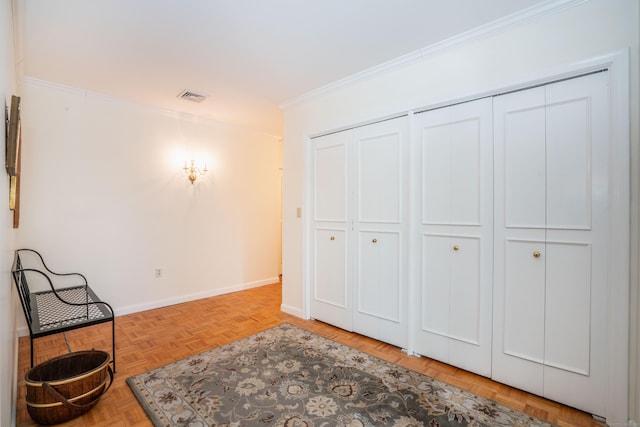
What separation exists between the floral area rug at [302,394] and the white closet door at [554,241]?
39 cm

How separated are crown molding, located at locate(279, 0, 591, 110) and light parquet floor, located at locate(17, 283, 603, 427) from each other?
2.45 meters

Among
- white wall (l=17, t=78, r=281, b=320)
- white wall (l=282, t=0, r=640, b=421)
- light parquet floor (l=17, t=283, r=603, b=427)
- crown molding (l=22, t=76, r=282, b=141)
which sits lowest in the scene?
light parquet floor (l=17, t=283, r=603, b=427)

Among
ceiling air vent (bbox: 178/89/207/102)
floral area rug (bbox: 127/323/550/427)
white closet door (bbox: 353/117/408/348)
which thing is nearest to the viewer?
floral area rug (bbox: 127/323/550/427)

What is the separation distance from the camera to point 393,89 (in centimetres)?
266

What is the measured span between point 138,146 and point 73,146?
63 cm

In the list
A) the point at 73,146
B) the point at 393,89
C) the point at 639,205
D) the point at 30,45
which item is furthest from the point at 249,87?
the point at 639,205

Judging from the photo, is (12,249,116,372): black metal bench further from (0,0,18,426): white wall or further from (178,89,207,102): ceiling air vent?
(178,89,207,102): ceiling air vent

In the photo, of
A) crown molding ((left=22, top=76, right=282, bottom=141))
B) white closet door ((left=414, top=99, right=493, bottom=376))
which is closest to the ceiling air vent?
crown molding ((left=22, top=76, right=282, bottom=141))

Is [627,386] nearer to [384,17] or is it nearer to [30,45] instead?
[384,17]

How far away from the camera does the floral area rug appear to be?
69.4 inches

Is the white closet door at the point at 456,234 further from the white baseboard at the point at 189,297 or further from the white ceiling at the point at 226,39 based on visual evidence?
the white baseboard at the point at 189,297

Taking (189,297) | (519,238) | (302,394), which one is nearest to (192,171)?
(189,297)

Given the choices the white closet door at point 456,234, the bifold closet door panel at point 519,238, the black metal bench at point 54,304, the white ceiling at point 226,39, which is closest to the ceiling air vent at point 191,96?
the white ceiling at point 226,39

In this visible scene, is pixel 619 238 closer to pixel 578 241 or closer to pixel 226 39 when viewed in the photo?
pixel 578 241
